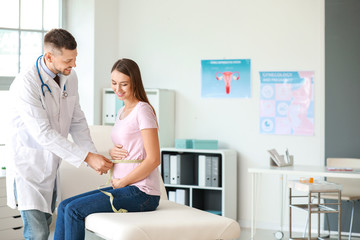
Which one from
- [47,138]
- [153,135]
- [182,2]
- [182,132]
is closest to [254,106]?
[182,132]

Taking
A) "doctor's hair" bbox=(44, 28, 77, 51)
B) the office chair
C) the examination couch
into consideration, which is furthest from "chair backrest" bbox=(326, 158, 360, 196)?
"doctor's hair" bbox=(44, 28, 77, 51)

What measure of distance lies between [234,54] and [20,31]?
7.07 ft

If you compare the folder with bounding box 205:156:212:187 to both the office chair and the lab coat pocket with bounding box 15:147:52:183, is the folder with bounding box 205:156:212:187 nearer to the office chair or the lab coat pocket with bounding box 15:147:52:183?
the office chair

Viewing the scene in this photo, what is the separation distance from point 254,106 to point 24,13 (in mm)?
2487

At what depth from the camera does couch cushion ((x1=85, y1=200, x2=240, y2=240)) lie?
2277 millimetres

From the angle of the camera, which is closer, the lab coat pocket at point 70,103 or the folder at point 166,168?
the lab coat pocket at point 70,103

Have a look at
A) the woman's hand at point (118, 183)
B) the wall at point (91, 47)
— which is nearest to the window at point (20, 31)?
the wall at point (91, 47)

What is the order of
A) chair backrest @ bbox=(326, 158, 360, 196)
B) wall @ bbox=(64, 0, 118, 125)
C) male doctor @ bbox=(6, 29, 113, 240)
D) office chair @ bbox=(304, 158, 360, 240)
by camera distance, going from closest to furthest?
male doctor @ bbox=(6, 29, 113, 240), office chair @ bbox=(304, 158, 360, 240), chair backrest @ bbox=(326, 158, 360, 196), wall @ bbox=(64, 0, 118, 125)

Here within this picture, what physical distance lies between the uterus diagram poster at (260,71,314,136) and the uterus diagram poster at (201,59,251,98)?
0.18 meters

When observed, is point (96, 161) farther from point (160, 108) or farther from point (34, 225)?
point (160, 108)

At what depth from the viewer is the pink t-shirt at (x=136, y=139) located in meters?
2.56

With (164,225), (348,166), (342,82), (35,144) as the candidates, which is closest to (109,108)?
(342,82)

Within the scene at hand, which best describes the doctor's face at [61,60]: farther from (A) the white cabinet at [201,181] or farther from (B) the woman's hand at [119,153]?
(A) the white cabinet at [201,181]

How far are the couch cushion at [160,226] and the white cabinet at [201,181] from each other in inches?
98.4
